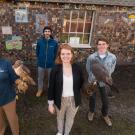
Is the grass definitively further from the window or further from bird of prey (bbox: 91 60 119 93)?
the window

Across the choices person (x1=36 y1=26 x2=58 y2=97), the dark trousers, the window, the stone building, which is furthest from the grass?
the window

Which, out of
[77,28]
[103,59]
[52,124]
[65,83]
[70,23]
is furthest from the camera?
[77,28]

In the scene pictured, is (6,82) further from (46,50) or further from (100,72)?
(46,50)

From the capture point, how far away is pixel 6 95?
4465mm

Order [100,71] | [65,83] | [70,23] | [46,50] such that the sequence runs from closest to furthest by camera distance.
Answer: [65,83] → [100,71] → [46,50] → [70,23]

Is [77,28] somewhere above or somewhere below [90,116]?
above

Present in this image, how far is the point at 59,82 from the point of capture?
447 centimetres

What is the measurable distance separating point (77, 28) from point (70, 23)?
0.33m

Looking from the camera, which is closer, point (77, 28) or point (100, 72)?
point (100, 72)

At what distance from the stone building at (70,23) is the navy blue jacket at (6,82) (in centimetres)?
423

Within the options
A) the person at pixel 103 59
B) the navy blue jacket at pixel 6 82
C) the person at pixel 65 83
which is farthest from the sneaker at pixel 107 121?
the navy blue jacket at pixel 6 82

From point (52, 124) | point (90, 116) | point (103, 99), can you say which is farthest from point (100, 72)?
point (52, 124)

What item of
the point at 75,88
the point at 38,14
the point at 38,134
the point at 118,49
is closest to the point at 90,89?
the point at 75,88

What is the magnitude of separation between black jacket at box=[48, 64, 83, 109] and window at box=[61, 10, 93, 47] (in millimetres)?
4568
